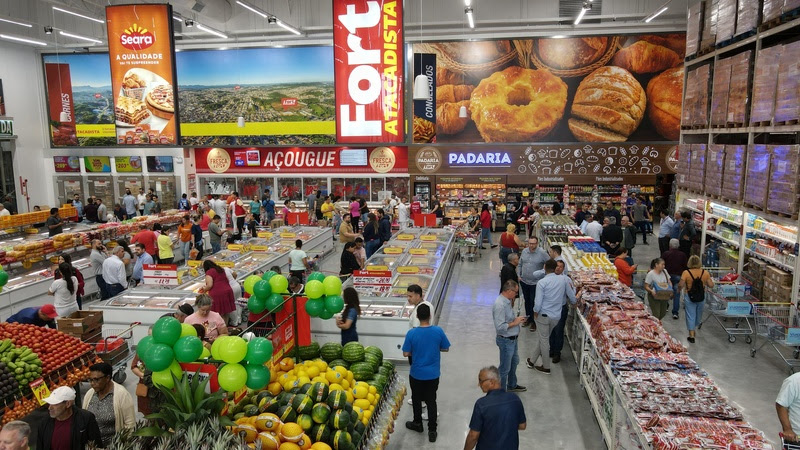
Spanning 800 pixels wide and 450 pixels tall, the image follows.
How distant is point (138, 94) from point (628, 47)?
47.9 feet

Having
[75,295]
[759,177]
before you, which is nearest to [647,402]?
[759,177]

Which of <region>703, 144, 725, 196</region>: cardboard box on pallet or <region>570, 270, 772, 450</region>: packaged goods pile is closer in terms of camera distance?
<region>570, 270, 772, 450</region>: packaged goods pile

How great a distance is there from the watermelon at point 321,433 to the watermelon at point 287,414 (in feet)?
0.58

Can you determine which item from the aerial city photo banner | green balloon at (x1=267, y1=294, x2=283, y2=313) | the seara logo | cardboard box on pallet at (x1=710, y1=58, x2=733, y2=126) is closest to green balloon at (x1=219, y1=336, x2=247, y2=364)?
green balloon at (x1=267, y1=294, x2=283, y2=313)

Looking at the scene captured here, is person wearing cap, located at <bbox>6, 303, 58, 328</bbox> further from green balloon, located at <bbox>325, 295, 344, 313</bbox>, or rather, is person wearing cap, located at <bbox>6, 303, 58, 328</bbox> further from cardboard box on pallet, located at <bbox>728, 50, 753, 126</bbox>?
cardboard box on pallet, located at <bbox>728, 50, 753, 126</bbox>

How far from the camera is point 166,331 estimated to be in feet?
13.1

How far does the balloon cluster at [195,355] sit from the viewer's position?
394cm

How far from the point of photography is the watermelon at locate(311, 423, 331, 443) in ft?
13.1

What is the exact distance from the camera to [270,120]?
1964cm

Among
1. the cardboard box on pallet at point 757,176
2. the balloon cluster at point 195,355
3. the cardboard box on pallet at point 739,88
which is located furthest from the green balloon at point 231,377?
the cardboard box on pallet at point 739,88

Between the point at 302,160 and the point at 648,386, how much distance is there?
16934 mm

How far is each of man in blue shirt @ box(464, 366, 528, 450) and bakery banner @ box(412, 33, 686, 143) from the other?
14994 millimetres

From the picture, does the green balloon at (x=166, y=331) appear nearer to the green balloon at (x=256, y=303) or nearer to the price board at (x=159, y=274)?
the green balloon at (x=256, y=303)

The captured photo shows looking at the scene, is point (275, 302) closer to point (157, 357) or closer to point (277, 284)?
point (277, 284)
